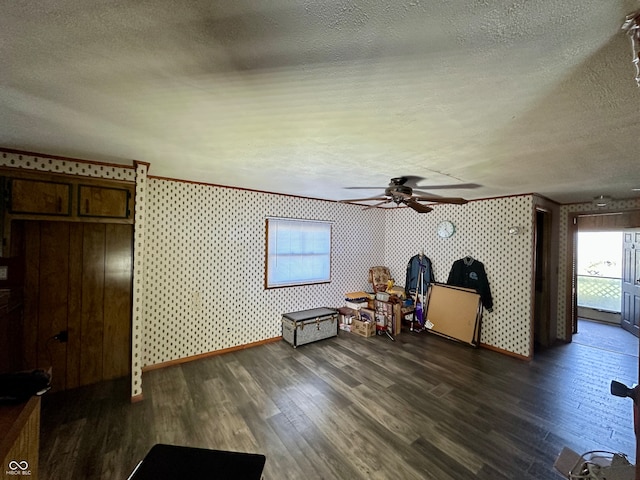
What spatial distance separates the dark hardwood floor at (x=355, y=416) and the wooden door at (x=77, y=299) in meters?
0.29

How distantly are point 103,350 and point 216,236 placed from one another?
1.74 m

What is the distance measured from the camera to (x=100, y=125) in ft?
5.32

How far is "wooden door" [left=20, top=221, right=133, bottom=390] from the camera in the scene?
7.78 ft

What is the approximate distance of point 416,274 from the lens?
4934mm

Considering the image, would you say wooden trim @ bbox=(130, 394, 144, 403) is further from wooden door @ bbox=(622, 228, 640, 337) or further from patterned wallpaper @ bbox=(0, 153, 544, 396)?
wooden door @ bbox=(622, 228, 640, 337)

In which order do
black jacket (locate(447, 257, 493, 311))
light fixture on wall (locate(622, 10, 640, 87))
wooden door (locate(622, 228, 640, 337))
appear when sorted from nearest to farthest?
light fixture on wall (locate(622, 10, 640, 87)) < black jacket (locate(447, 257, 493, 311)) < wooden door (locate(622, 228, 640, 337))

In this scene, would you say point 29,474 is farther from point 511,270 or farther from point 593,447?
point 511,270

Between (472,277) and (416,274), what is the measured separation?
3.34 feet

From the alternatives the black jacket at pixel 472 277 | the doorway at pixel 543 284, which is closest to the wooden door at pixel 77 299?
the black jacket at pixel 472 277

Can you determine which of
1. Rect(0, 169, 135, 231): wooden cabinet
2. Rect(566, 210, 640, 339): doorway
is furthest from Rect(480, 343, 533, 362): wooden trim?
Rect(0, 169, 135, 231): wooden cabinet

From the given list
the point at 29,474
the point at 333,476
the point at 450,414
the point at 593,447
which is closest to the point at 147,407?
the point at 29,474

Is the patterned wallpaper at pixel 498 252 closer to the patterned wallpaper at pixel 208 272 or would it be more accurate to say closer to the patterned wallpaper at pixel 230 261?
the patterned wallpaper at pixel 230 261

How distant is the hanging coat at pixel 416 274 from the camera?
4758 mm

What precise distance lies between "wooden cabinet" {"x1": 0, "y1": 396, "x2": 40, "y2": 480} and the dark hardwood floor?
2.06 feet
